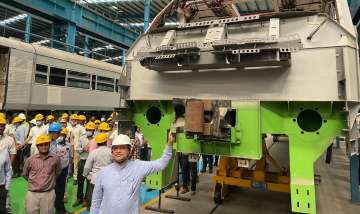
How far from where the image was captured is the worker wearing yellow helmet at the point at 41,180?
11.3ft

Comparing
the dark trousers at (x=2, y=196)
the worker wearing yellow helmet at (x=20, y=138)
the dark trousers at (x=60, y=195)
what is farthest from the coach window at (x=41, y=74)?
the dark trousers at (x=2, y=196)

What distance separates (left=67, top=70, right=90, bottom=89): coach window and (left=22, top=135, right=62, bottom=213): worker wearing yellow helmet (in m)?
6.95


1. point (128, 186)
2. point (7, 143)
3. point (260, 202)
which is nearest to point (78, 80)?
point (7, 143)

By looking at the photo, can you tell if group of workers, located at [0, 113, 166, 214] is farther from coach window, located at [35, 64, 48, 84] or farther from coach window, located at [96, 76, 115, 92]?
coach window, located at [96, 76, 115, 92]

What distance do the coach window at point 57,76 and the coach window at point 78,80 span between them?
272 millimetres

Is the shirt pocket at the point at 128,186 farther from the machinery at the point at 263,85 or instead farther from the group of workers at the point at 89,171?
the machinery at the point at 263,85

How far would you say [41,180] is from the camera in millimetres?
3479

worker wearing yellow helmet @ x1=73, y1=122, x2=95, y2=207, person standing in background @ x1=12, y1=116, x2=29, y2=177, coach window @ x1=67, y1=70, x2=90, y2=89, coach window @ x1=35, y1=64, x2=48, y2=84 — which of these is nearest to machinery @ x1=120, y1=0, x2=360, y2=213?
worker wearing yellow helmet @ x1=73, y1=122, x2=95, y2=207

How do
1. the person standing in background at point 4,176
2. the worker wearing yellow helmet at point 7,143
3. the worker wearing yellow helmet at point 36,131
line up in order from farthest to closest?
the worker wearing yellow helmet at point 36,131
the worker wearing yellow helmet at point 7,143
the person standing in background at point 4,176

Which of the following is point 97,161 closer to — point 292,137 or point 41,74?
point 292,137

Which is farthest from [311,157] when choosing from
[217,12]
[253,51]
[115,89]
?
[115,89]

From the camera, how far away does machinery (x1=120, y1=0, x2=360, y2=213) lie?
254 centimetres

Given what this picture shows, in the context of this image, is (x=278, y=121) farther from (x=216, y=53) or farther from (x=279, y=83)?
(x=216, y=53)

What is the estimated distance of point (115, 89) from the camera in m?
12.9
